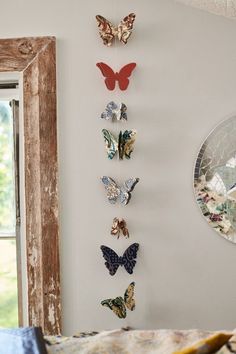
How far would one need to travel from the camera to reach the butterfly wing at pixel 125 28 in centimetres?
241

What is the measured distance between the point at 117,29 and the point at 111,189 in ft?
2.70

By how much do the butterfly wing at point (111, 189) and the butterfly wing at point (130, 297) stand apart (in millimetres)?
445

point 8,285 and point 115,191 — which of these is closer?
point 115,191

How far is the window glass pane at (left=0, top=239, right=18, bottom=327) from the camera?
9.15ft

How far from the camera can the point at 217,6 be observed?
2.36 m

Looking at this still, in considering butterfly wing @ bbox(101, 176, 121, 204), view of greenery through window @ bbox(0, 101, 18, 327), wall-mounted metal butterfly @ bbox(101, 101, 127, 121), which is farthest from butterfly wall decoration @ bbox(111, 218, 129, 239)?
view of greenery through window @ bbox(0, 101, 18, 327)

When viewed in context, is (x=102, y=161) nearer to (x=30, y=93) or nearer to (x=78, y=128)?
(x=78, y=128)

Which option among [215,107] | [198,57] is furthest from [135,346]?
[198,57]

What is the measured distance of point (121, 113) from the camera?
2.44 metres

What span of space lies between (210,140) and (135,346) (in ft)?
3.97

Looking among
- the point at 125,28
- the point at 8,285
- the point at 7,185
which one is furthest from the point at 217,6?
the point at 8,285

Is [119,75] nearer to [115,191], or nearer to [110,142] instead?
[110,142]

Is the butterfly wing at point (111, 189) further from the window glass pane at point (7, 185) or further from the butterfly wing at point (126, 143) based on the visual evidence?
the window glass pane at point (7, 185)

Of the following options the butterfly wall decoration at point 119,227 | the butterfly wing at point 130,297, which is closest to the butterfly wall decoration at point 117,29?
the butterfly wall decoration at point 119,227
